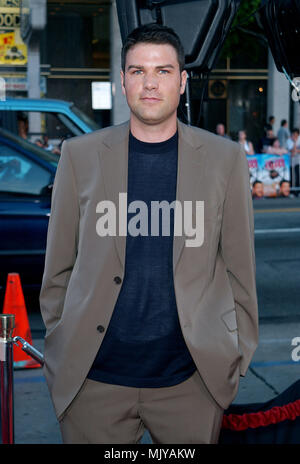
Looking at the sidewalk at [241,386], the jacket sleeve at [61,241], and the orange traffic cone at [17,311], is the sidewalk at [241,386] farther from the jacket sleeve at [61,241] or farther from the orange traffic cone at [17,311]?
the jacket sleeve at [61,241]

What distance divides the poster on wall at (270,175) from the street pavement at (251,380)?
10.1 meters

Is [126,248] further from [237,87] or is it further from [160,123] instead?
[237,87]

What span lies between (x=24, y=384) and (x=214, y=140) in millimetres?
3313

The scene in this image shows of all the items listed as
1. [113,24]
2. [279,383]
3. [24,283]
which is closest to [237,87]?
[113,24]

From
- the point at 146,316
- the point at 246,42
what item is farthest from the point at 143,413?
the point at 246,42

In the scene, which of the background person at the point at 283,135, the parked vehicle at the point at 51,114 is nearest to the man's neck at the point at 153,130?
the parked vehicle at the point at 51,114

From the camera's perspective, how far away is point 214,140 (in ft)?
8.82

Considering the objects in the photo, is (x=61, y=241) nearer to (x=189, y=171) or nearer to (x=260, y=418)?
(x=189, y=171)

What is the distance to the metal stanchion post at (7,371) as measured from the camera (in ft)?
11.3

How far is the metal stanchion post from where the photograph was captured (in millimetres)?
3451

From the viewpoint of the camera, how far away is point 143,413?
2584 mm

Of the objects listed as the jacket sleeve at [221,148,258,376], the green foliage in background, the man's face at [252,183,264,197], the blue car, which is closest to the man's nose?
the jacket sleeve at [221,148,258,376]

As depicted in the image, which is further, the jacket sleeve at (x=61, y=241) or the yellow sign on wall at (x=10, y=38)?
the yellow sign on wall at (x=10, y=38)
